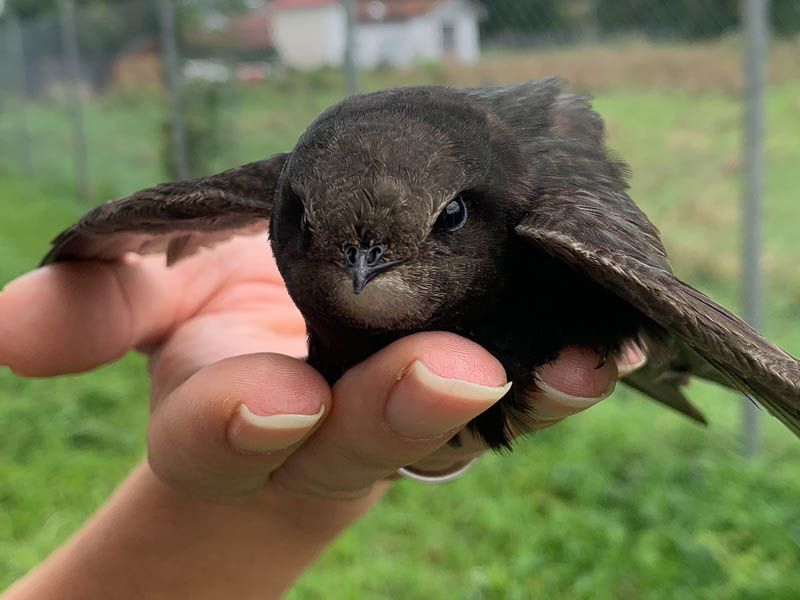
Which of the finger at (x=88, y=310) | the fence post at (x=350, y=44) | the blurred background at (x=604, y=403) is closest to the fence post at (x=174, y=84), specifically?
the blurred background at (x=604, y=403)

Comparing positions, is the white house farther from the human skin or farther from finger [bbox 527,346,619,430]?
finger [bbox 527,346,619,430]

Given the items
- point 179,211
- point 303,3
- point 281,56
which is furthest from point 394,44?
point 179,211

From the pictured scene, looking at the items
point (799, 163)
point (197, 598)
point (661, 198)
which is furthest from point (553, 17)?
point (197, 598)

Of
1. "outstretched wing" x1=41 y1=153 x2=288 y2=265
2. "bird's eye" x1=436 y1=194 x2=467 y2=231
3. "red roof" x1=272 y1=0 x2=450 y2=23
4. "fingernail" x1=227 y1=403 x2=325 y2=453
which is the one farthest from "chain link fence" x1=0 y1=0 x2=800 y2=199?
"fingernail" x1=227 y1=403 x2=325 y2=453

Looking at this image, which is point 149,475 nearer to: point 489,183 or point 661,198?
point 489,183

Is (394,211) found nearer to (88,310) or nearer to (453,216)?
(453,216)

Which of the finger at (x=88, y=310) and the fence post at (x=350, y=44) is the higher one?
the fence post at (x=350, y=44)

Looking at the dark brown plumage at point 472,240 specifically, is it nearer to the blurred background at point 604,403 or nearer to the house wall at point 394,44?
the blurred background at point 604,403
